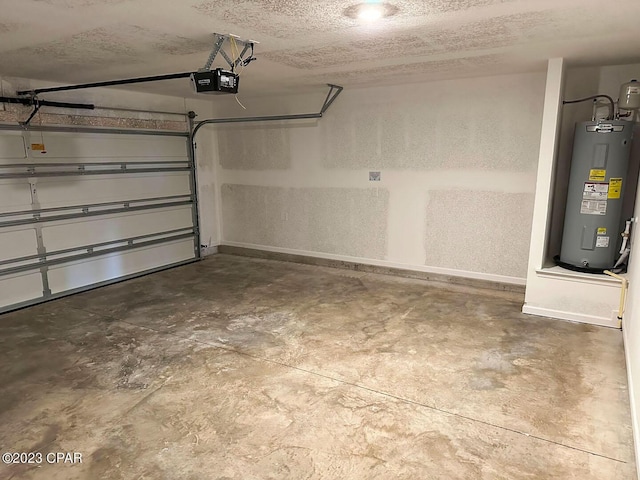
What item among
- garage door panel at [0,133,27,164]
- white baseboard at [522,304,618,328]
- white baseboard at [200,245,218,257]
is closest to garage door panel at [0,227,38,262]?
garage door panel at [0,133,27,164]

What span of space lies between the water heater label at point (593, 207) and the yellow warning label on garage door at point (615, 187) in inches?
3.5

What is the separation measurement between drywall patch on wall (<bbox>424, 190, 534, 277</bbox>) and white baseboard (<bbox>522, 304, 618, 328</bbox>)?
702 millimetres

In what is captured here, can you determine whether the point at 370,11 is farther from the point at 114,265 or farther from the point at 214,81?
the point at 114,265

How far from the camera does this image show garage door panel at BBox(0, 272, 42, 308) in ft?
14.4

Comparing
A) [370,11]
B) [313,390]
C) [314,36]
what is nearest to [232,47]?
[314,36]

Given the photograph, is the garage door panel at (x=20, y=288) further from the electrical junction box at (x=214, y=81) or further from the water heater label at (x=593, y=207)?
the water heater label at (x=593, y=207)

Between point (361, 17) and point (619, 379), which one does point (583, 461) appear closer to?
point (619, 379)

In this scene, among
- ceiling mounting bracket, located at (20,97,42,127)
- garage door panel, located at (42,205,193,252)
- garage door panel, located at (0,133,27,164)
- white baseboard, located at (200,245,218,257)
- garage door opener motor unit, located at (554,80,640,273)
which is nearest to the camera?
garage door opener motor unit, located at (554,80,640,273)

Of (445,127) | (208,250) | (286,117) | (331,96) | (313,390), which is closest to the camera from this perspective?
(313,390)

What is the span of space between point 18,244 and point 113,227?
110cm

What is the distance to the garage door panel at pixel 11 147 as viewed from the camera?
14.0ft

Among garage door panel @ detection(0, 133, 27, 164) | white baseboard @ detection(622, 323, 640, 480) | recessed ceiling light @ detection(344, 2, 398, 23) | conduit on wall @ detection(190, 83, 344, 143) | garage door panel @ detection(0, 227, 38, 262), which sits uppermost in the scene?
recessed ceiling light @ detection(344, 2, 398, 23)

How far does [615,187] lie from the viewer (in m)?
3.74

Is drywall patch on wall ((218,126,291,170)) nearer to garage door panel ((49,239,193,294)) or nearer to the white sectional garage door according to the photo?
the white sectional garage door
